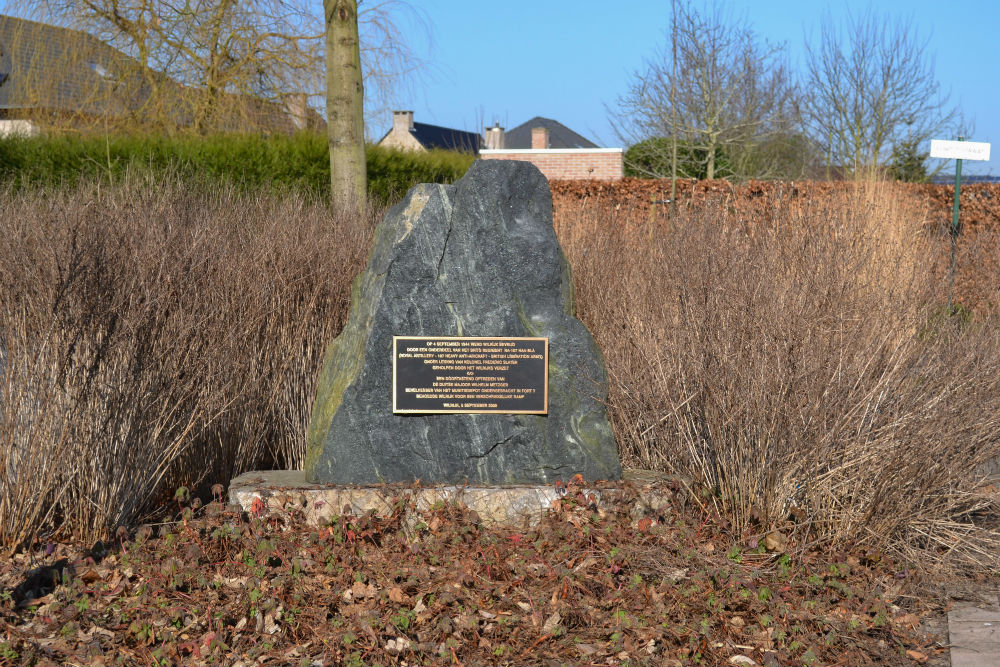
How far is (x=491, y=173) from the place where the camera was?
447 cm

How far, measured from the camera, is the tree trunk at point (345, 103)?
829 centimetres

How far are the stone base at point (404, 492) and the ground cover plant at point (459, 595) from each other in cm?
5

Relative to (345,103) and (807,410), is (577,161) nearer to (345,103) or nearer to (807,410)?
(345,103)

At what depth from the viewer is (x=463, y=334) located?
14.4 ft

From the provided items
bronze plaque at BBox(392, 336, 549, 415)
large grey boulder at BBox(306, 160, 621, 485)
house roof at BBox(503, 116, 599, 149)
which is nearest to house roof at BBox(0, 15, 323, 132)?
large grey boulder at BBox(306, 160, 621, 485)

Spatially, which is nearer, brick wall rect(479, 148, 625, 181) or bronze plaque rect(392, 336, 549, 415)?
bronze plaque rect(392, 336, 549, 415)

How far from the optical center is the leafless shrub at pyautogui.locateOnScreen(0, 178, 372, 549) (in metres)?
3.77

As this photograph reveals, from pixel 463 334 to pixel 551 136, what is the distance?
1541 inches

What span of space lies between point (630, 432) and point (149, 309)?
2499 millimetres

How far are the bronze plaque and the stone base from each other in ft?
1.25

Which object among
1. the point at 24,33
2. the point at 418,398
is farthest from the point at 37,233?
the point at 24,33

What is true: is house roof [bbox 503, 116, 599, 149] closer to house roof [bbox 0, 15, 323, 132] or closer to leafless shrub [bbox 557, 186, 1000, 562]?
house roof [bbox 0, 15, 323, 132]

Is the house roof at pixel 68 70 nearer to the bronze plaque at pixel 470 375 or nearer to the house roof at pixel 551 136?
the bronze plaque at pixel 470 375

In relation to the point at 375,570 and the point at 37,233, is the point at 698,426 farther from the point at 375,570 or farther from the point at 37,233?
the point at 37,233
